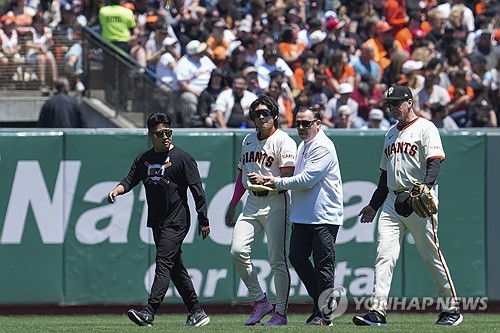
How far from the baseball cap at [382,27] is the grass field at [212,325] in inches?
301

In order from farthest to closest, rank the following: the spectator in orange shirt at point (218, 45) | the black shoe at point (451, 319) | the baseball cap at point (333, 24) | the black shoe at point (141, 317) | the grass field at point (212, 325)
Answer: the baseball cap at point (333, 24), the spectator in orange shirt at point (218, 45), the black shoe at point (451, 319), the black shoe at point (141, 317), the grass field at point (212, 325)

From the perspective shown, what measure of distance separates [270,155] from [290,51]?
8132 millimetres

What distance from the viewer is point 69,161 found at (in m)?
13.2

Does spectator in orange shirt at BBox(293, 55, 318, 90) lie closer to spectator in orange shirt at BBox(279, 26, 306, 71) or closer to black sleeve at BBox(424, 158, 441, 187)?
spectator in orange shirt at BBox(279, 26, 306, 71)

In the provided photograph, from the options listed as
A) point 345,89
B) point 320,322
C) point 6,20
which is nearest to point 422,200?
point 320,322

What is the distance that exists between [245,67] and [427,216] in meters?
7.54

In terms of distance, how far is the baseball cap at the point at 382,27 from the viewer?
65.2 ft

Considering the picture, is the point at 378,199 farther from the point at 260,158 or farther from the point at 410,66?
the point at 410,66

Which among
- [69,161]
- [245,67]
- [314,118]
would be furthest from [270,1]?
[314,118]

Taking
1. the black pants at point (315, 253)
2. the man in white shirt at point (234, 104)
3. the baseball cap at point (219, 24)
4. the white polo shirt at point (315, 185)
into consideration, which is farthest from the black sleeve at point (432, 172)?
the baseball cap at point (219, 24)

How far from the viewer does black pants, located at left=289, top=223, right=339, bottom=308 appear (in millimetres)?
10398

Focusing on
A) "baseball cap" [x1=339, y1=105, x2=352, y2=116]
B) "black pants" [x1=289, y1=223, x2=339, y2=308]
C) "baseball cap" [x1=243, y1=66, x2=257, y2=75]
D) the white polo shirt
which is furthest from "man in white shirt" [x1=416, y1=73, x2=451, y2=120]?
"black pants" [x1=289, y1=223, x2=339, y2=308]

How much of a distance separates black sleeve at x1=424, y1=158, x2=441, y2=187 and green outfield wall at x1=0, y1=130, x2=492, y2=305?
352 centimetres

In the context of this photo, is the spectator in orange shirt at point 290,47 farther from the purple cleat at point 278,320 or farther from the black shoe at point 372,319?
the black shoe at point 372,319
